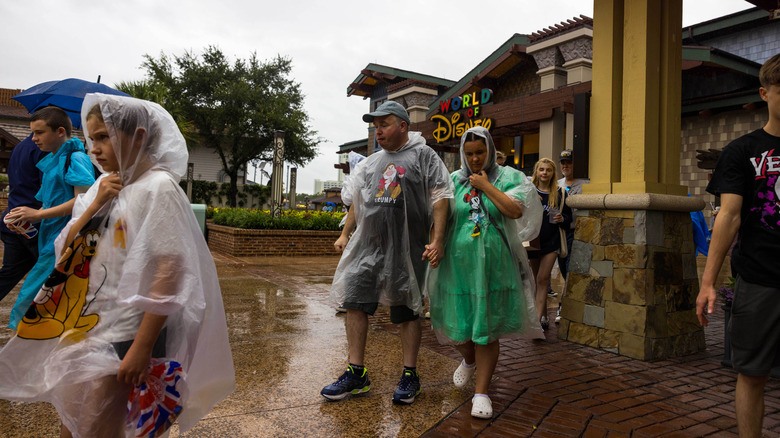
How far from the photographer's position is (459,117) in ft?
48.7

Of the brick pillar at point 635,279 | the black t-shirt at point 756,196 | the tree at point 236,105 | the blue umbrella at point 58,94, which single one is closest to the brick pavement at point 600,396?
the brick pillar at point 635,279

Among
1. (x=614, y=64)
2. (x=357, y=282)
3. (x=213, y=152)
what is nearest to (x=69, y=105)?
(x=357, y=282)

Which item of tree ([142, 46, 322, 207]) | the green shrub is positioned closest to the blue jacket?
the green shrub

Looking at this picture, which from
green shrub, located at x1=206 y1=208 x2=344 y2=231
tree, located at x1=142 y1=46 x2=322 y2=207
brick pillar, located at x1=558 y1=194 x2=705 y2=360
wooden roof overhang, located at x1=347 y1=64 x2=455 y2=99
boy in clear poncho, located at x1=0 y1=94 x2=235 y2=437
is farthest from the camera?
tree, located at x1=142 y1=46 x2=322 y2=207

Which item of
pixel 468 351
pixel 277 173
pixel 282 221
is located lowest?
pixel 468 351

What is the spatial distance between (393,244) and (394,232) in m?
0.08

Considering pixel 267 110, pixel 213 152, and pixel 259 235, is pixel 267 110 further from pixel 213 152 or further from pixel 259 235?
pixel 259 235

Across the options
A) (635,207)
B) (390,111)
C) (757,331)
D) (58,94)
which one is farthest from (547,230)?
(58,94)

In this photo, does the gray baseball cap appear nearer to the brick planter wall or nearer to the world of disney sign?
the brick planter wall

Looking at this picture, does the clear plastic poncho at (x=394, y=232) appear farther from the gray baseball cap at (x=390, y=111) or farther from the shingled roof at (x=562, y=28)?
the shingled roof at (x=562, y=28)

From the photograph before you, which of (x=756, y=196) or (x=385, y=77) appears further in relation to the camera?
(x=385, y=77)

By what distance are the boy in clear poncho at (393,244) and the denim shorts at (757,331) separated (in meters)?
1.57

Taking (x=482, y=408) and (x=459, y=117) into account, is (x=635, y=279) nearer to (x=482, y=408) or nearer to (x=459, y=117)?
(x=482, y=408)

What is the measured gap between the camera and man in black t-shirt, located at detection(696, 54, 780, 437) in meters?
2.16
